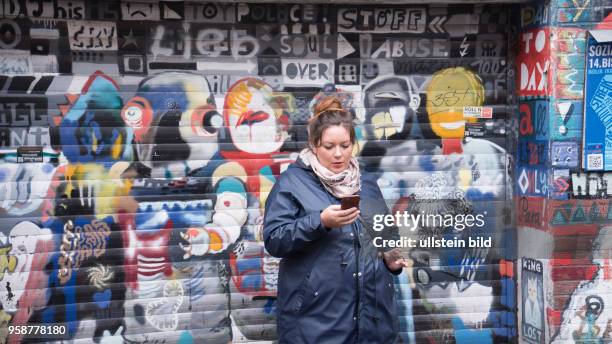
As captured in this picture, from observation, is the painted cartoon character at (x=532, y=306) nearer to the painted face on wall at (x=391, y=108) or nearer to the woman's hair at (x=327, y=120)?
the painted face on wall at (x=391, y=108)

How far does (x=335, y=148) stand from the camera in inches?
157

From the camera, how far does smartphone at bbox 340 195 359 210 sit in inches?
145

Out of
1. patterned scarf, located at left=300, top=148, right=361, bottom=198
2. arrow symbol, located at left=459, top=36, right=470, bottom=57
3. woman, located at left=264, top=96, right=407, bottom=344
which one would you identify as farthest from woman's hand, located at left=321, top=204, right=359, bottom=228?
arrow symbol, located at left=459, top=36, right=470, bottom=57

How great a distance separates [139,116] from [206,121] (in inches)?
19.3

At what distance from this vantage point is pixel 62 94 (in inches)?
211

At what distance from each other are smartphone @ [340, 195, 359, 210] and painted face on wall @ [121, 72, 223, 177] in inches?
81.3

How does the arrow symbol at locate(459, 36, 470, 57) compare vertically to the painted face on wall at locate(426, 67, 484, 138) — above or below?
above

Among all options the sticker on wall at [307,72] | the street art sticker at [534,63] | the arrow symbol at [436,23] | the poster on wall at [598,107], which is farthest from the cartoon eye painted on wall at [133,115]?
the poster on wall at [598,107]

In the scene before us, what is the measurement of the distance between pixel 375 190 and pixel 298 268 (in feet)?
2.25

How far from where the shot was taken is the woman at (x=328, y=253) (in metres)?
3.84

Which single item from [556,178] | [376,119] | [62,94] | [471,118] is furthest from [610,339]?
[62,94]

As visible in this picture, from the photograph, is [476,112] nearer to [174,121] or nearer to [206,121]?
[206,121]

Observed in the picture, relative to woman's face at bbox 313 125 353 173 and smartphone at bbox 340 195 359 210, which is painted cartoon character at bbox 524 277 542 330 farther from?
smartphone at bbox 340 195 359 210

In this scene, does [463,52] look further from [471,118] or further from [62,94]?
[62,94]
